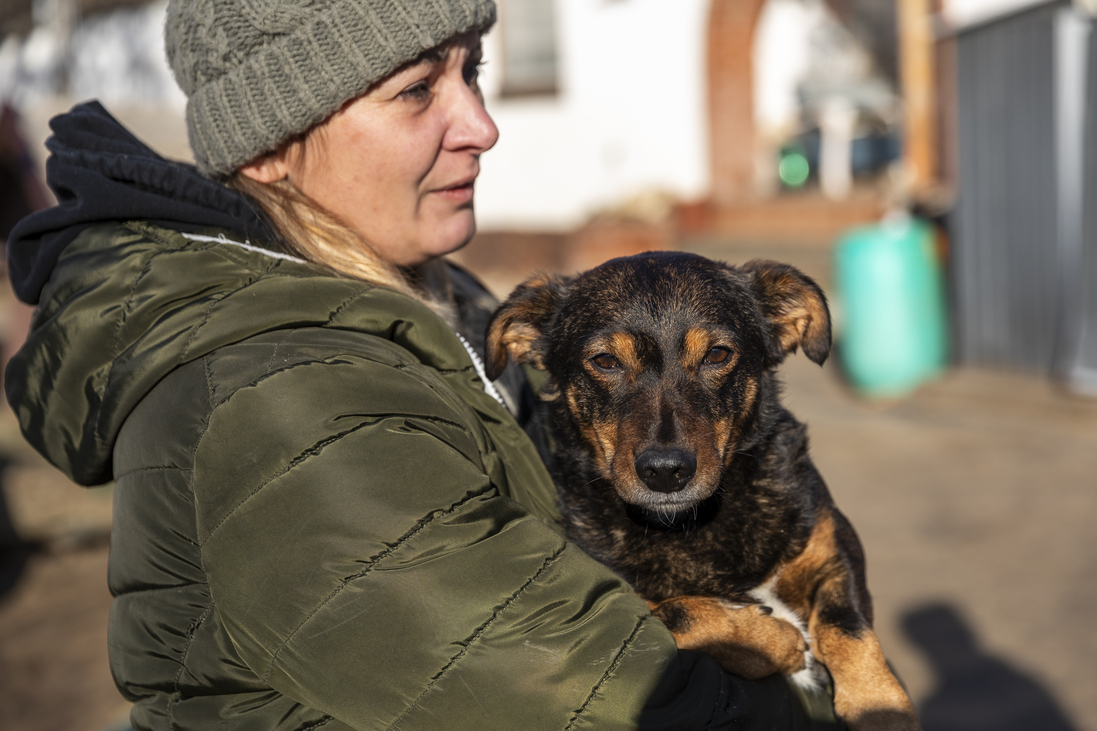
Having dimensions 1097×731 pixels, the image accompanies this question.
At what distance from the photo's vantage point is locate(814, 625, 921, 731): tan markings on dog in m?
1.93

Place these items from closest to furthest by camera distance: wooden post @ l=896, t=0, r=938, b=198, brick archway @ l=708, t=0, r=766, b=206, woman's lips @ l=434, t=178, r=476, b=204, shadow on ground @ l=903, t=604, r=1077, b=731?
woman's lips @ l=434, t=178, r=476, b=204 < shadow on ground @ l=903, t=604, r=1077, b=731 < wooden post @ l=896, t=0, r=938, b=198 < brick archway @ l=708, t=0, r=766, b=206

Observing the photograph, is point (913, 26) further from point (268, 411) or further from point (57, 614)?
point (268, 411)

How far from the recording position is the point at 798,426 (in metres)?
2.41

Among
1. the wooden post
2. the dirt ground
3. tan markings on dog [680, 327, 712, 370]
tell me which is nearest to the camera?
tan markings on dog [680, 327, 712, 370]

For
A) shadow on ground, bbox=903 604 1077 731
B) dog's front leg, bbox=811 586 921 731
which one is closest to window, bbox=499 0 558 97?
shadow on ground, bbox=903 604 1077 731

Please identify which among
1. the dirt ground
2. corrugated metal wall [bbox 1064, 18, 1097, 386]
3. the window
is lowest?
the dirt ground

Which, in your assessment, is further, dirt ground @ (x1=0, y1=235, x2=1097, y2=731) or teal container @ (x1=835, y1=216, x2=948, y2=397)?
teal container @ (x1=835, y1=216, x2=948, y2=397)

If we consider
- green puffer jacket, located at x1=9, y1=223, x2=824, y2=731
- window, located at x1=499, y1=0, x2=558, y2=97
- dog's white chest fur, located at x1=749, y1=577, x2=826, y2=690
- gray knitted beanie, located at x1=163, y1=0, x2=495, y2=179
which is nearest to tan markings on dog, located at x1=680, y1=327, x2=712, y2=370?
dog's white chest fur, located at x1=749, y1=577, x2=826, y2=690

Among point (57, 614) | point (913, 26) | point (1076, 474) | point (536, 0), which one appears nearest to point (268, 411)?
point (57, 614)

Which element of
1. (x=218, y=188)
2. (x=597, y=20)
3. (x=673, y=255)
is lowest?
(x=673, y=255)

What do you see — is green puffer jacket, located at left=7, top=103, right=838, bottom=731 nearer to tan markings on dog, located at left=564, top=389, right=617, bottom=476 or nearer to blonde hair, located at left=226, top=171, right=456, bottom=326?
blonde hair, located at left=226, top=171, right=456, bottom=326

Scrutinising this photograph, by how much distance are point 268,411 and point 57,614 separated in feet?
16.0

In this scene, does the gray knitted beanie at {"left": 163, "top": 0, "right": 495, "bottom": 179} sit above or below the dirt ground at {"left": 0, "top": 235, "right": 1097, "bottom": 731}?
above

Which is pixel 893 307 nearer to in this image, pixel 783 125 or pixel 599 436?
pixel 599 436
